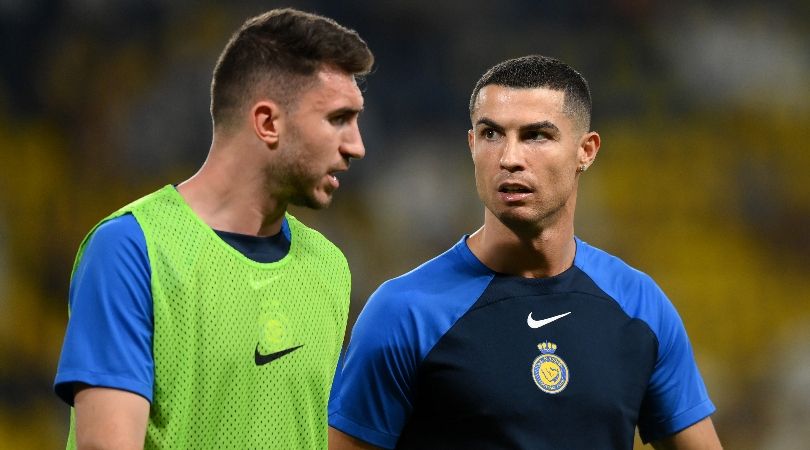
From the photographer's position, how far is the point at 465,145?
702 cm

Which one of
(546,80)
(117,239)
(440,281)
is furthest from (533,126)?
(117,239)

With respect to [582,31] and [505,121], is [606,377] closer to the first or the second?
[505,121]

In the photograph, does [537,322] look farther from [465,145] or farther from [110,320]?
[465,145]

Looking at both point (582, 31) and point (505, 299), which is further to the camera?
point (582, 31)

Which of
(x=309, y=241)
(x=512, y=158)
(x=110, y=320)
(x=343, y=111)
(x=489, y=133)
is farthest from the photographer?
(x=489, y=133)

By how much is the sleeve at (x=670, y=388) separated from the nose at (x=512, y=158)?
0.56 metres

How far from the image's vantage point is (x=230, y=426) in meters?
2.30

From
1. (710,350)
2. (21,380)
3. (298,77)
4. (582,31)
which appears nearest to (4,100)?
(21,380)

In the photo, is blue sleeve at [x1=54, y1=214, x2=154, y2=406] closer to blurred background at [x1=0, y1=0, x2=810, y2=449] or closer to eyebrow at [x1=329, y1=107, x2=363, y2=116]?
eyebrow at [x1=329, y1=107, x2=363, y2=116]

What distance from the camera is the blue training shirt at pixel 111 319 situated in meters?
2.09

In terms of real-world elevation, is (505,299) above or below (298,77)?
below

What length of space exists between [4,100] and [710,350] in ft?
14.0

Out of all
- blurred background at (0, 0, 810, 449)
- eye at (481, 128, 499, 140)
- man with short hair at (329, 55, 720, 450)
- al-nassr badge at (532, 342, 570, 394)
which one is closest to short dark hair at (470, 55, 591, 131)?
man with short hair at (329, 55, 720, 450)

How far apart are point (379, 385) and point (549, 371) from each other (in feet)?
1.40
